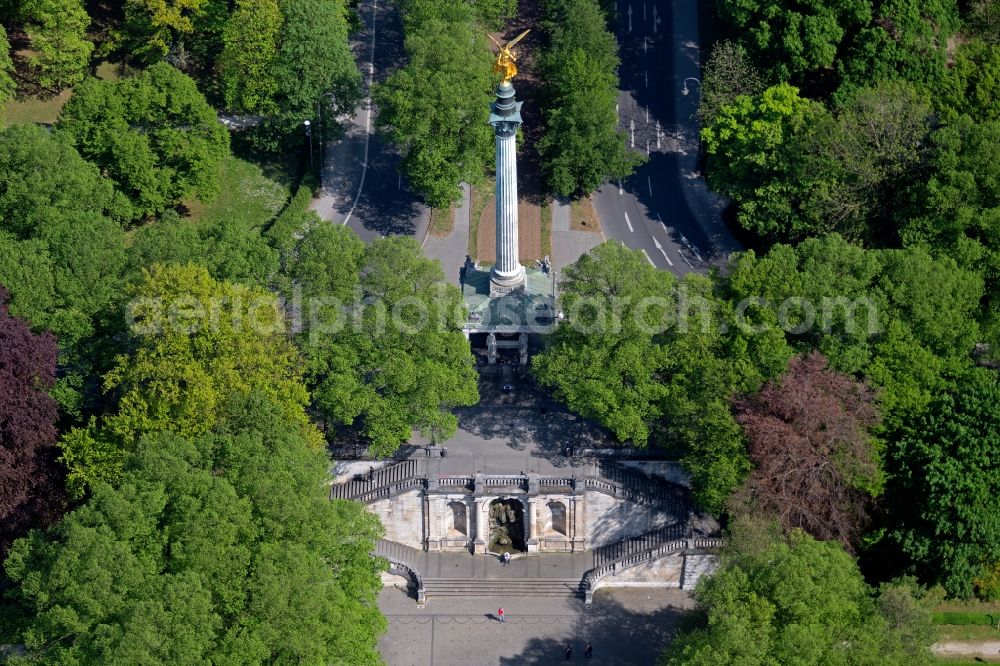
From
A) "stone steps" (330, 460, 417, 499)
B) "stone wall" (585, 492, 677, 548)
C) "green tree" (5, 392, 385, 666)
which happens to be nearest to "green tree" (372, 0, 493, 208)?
"stone steps" (330, 460, 417, 499)

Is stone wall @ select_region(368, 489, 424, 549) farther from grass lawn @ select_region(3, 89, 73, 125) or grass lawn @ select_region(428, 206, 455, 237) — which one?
grass lawn @ select_region(3, 89, 73, 125)

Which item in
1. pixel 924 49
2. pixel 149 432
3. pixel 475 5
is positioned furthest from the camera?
pixel 475 5

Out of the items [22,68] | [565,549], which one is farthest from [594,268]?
[22,68]

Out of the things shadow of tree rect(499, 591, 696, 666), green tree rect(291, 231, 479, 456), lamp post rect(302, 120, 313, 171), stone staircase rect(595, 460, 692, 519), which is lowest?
shadow of tree rect(499, 591, 696, 666)

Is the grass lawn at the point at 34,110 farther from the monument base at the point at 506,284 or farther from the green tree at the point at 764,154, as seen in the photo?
the green tree at the point at 764,154

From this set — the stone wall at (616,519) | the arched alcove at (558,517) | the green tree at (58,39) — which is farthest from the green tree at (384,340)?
the green tree at (58,39)

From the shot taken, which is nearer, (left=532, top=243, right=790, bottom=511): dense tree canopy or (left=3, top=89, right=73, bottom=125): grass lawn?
(left=532, top=243, right=790, bottom=511): dense tree canopy

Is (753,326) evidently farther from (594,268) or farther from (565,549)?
(565,549)

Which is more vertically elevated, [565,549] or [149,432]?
[149,432]
